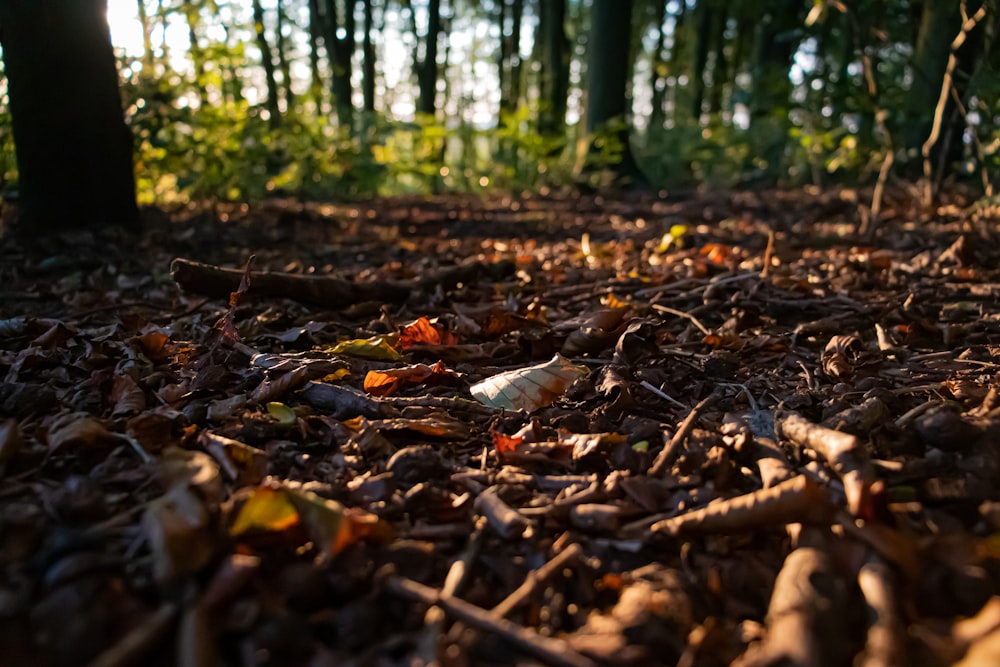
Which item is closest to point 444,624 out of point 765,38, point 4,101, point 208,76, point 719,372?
point 719,372

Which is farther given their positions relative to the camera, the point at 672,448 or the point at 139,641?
the point at 672,448

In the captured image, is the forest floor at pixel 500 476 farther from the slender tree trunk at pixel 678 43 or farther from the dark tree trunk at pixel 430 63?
the slender tree trunk at pixel 678 43

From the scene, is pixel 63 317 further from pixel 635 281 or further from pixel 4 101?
pixel 4 101

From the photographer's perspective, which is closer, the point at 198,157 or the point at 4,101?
the point at 4,101

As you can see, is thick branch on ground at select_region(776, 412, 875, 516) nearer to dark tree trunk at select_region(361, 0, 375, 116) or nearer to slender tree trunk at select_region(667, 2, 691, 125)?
dark tree trunk at select_region(361, 0, 375, 116)

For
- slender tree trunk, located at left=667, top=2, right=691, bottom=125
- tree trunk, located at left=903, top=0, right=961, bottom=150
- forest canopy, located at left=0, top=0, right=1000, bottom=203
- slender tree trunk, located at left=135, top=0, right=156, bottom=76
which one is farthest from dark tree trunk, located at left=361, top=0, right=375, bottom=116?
tree trunk, located at left=903, top=0, right=961, bottom=150

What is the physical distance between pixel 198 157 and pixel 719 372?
5.52 metres

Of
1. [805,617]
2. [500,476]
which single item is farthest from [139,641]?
[805,617]

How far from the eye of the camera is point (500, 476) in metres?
1.59

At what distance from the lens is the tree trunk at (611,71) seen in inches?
373

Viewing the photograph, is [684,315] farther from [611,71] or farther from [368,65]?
[368,65]

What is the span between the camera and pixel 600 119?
9719 mm

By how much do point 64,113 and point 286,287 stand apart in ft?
8.09

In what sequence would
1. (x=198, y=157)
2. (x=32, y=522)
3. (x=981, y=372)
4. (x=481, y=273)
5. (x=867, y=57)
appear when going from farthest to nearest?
1. (x=198, y=157)
2. (x=867, y=57)
3. (x=481, y=273)
4. (x=981, y=372)
5. (x=32, y=522)
